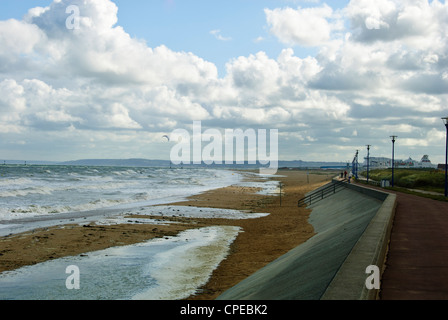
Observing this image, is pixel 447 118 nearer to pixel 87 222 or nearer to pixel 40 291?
pixel 87 222

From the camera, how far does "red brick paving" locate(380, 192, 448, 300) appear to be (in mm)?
6290

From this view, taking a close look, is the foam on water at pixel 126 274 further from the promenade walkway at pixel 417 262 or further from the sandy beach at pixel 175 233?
the promenade walkway at pixel 417 262

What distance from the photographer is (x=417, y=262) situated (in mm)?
8180

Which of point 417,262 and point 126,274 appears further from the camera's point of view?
point 126,274

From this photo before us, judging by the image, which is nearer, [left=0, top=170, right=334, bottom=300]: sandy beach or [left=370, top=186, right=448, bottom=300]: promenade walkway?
[left=370, top=186, right=448, bottom=300]: promenade walkway

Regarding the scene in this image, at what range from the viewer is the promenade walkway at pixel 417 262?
6.30 metres
